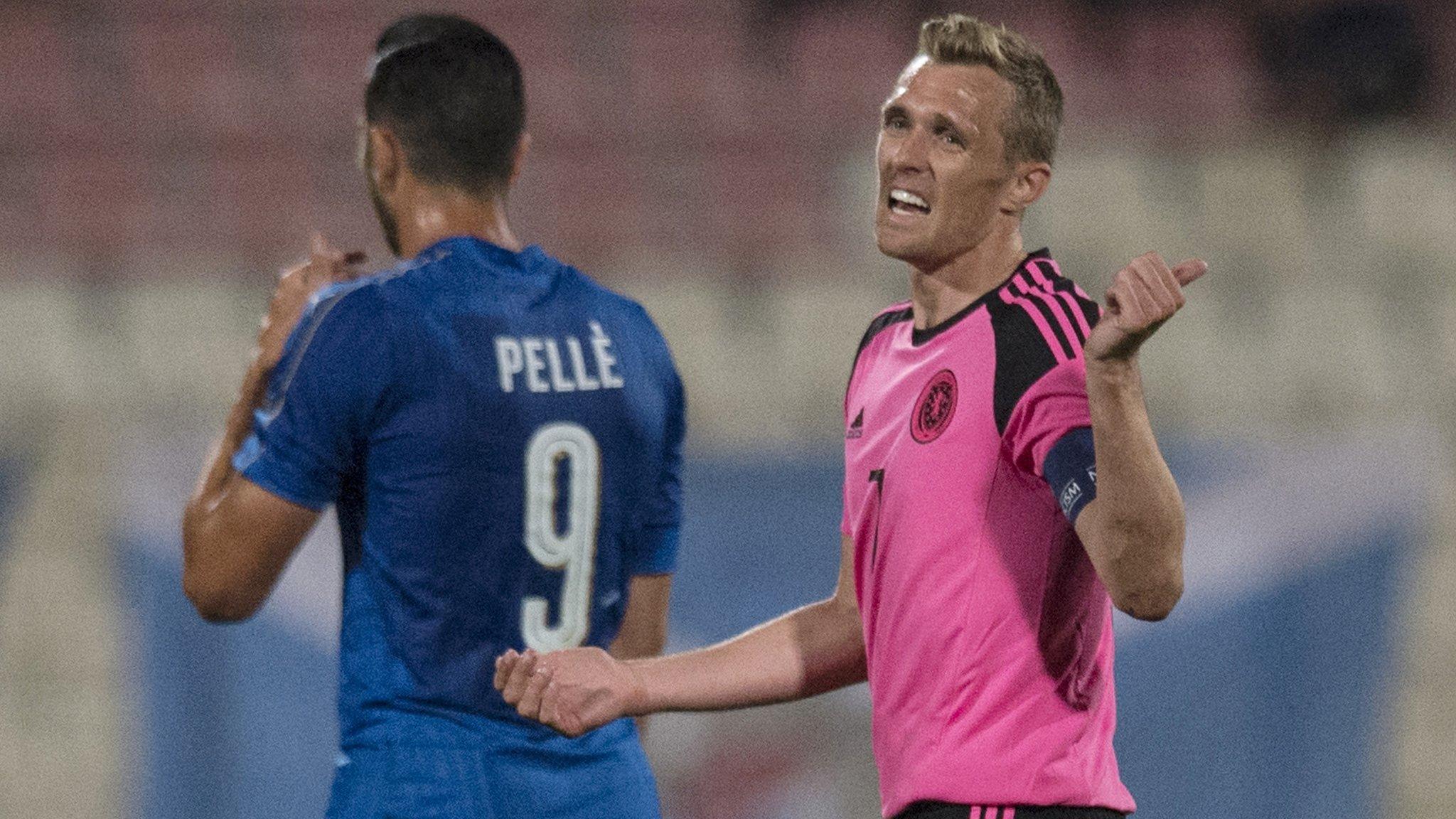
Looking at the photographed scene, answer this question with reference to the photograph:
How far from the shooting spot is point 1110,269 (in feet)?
21.9

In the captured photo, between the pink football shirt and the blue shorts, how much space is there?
0.60 m

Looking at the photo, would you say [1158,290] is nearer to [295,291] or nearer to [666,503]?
[666,503]

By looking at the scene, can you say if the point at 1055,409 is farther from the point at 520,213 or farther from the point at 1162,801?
the point at 520,213

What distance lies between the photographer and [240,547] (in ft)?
8.80

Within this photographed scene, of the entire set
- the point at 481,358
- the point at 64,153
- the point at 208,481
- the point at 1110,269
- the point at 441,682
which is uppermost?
the point at 64,153

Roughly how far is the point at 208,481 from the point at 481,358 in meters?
0.43

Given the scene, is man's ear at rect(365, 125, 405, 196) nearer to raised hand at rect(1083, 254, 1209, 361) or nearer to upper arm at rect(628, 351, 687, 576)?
upper arm at rect(628, 351, 687, 576)

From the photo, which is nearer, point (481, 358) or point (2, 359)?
point (481, 358)

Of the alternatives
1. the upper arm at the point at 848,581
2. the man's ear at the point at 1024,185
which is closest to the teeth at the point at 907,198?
the man's ear at the point at 1024,185

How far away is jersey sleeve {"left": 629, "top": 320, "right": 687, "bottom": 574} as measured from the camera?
3.00 meters

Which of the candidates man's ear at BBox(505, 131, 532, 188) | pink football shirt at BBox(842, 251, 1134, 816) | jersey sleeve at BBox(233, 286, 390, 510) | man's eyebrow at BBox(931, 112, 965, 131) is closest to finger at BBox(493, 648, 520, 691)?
pink football shirt at BBox(842, 251, 1134, 816)

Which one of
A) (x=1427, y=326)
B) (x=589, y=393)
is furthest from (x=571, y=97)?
(x=589, y=393)

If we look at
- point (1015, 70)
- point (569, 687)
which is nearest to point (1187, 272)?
point (1015, 70)

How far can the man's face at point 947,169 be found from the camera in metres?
2.41
